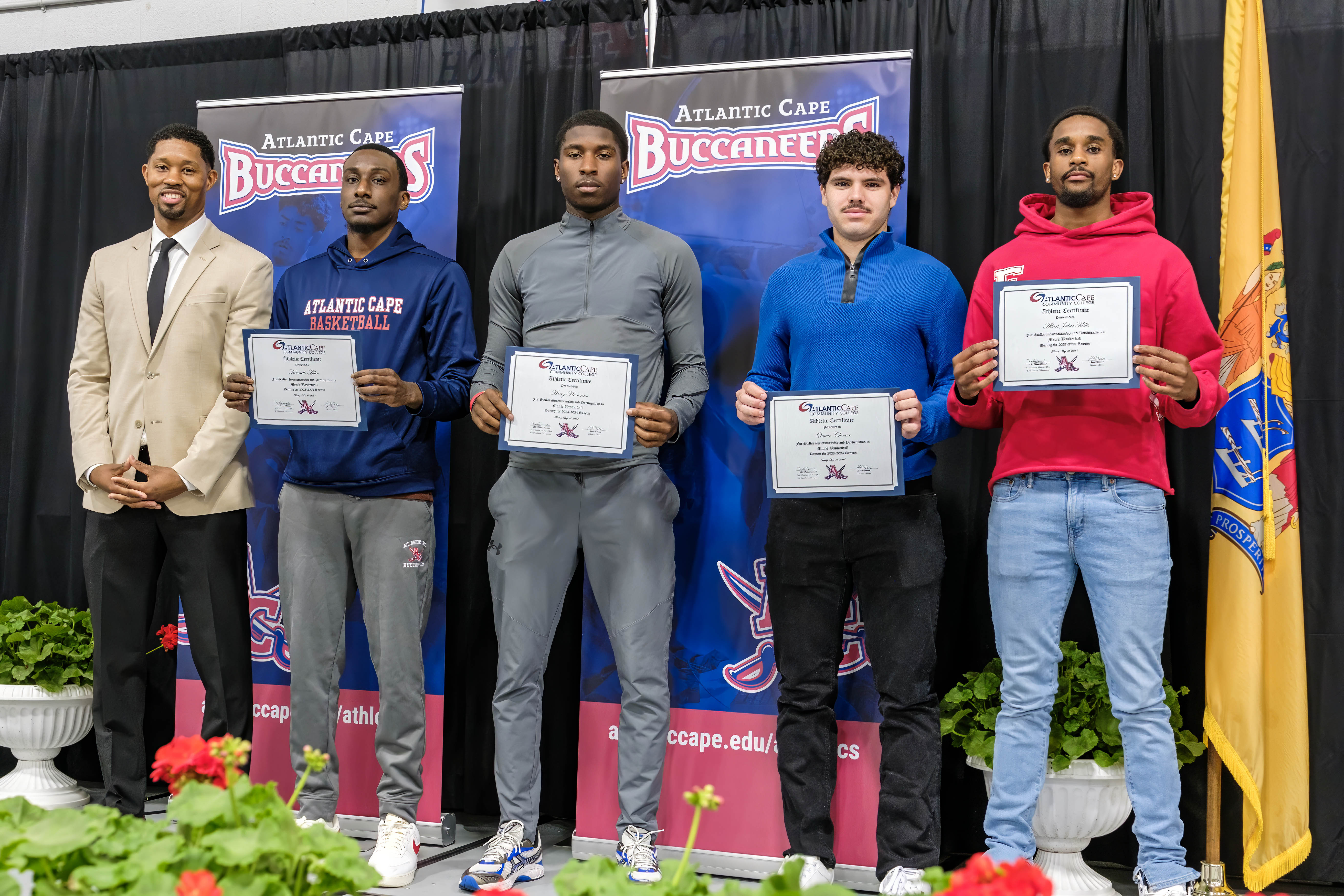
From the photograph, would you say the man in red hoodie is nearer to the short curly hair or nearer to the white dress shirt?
the short curly hair

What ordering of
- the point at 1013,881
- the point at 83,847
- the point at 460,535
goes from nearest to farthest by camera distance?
the point at 1013,881 < the point at 83,847 < the point at 460,535

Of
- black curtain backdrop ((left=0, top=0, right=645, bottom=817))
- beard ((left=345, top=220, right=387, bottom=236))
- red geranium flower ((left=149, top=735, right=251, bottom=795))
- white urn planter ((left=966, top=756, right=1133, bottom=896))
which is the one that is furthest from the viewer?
black curtain backdrop ((left=0, top=0, right=645, bottom=817))

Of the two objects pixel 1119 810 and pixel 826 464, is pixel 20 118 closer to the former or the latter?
pixel 826 464

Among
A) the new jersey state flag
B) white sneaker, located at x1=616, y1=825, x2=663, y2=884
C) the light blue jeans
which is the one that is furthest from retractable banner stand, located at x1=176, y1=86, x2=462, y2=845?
the new jersey state flag

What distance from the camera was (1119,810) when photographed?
281 centimetres

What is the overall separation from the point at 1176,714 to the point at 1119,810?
11.1 inches

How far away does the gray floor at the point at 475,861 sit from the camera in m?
2.92

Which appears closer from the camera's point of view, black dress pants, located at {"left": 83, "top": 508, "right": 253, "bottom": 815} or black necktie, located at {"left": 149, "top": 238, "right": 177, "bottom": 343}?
black dress pants, located at {"left": 83, "top": 508, "right": 253, "bottom": 815}

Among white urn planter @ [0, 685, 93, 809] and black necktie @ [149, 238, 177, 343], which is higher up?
black necktie @ [149, 238, 177, 343]

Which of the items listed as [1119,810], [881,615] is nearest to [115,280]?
[881,615]

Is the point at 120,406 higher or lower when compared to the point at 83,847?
higher

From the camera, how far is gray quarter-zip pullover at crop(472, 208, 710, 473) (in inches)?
119

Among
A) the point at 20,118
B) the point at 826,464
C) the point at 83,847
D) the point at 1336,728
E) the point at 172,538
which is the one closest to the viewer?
the point at 83,847

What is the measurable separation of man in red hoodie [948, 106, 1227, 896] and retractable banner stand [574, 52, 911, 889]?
1.61 ft
